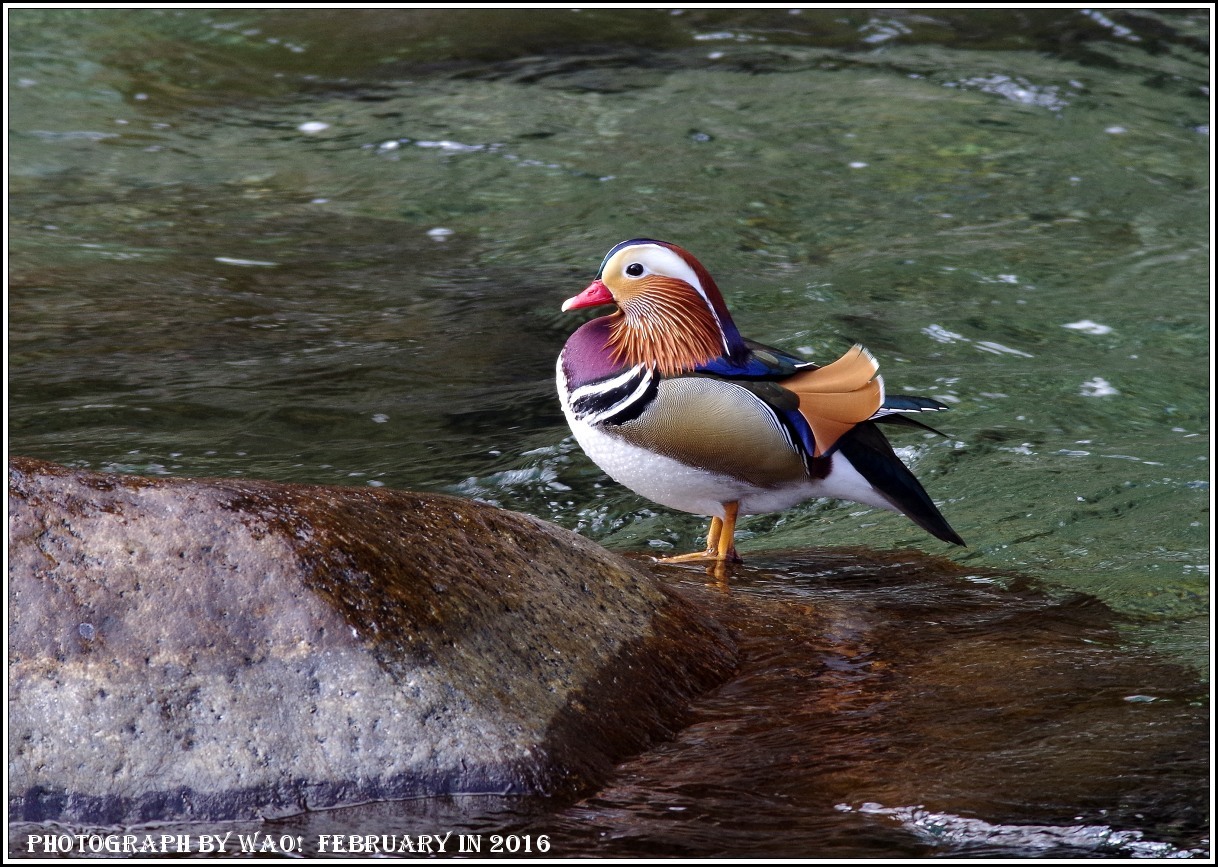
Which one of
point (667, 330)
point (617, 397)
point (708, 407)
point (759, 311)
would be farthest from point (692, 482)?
point (759, 311)

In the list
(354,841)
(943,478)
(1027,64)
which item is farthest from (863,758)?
(1027,64)

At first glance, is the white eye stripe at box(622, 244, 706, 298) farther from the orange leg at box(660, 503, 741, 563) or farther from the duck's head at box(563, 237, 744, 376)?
the orange leg at box(660, 503, 741, 563)

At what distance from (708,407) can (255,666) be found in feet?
6.56

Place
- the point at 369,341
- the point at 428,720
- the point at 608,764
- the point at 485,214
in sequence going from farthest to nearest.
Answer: the point at 485,214, the point at 369,341, the point at 608,764, the point at 428,720

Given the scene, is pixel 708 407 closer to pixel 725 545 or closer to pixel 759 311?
pixel 725 545

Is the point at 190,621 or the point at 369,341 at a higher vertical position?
the point at 190,621

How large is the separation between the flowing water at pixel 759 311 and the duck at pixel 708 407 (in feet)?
1.09

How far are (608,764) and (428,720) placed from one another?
476 mm

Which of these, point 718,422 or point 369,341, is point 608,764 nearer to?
point 718,422

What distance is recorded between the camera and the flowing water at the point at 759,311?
3.44 meters

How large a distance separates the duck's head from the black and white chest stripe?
6cm

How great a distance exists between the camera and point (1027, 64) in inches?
489

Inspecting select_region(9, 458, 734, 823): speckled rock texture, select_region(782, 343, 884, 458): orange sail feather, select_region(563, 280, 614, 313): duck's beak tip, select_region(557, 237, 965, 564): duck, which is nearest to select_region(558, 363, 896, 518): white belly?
select_region(557, 237, 965, 564): duck

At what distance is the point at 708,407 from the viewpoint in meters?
4.65
